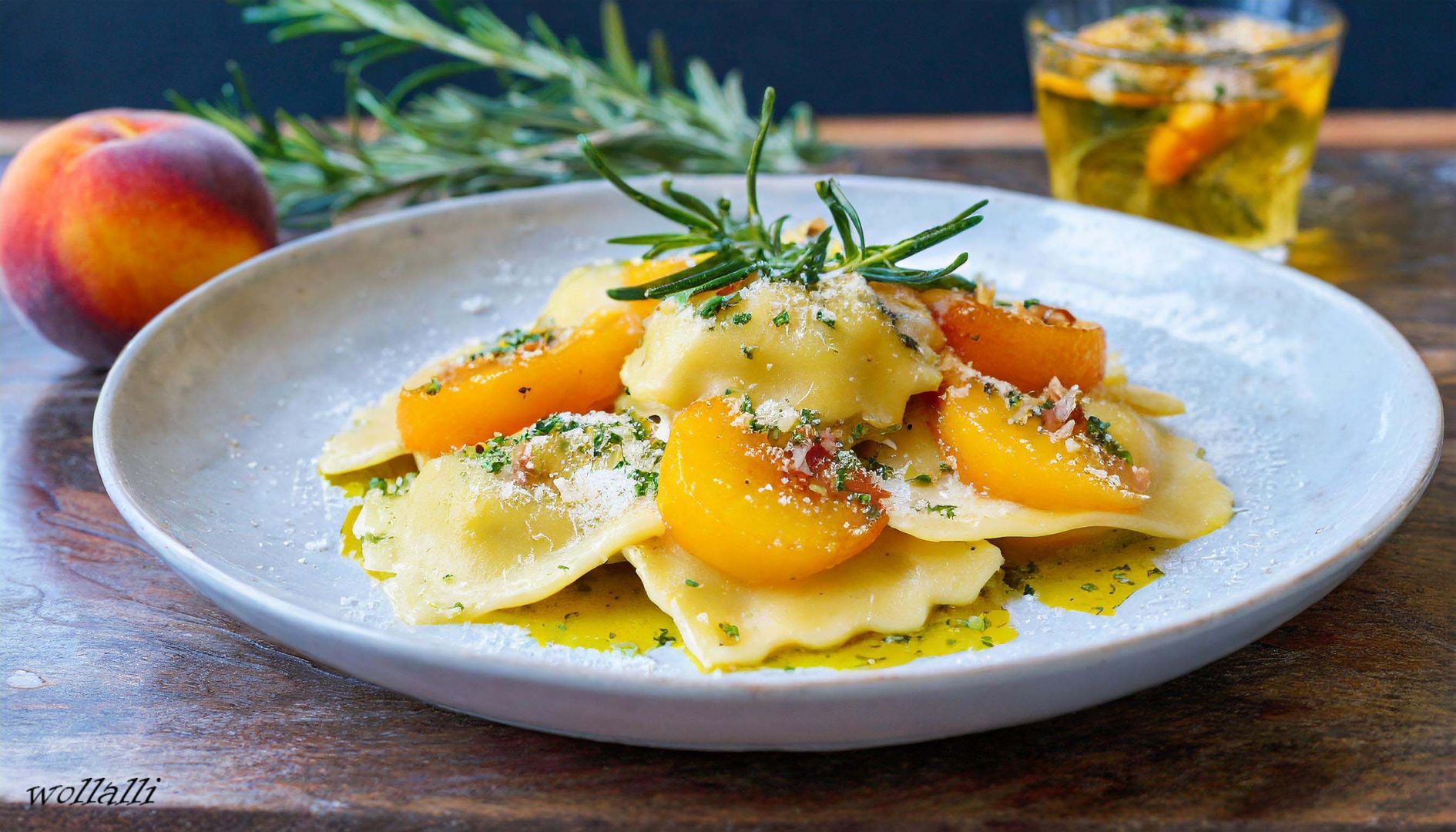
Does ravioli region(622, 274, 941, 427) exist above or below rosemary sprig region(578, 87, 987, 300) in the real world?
below

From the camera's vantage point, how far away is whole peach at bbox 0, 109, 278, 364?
343 cm

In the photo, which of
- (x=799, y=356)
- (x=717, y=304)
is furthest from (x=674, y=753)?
(x=717, y=304)

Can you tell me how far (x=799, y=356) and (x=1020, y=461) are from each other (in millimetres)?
498

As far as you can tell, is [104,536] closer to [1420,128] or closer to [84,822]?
[84,822]

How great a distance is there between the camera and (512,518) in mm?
2416

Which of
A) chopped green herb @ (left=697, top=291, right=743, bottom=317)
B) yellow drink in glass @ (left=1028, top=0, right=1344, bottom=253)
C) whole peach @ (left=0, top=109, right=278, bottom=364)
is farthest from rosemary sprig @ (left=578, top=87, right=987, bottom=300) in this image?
yellow drink in glass @ (left=1028, top=0, right=1344, bottom=253)

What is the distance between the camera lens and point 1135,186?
4.20m

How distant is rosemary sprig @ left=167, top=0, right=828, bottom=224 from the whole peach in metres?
0.67

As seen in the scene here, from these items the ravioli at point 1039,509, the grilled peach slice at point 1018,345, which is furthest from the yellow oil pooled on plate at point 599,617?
the grilled peach slice at point 1018,345

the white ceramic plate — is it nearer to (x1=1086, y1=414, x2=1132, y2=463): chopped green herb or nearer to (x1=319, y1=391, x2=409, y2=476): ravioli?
(x1=319, y1=391, x2=409, y2=476): ravioli

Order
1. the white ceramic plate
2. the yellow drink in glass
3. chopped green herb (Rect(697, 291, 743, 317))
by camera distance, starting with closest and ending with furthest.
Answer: the white ceramic plate → chopped green herb (Rect(697, 291, 743, 317)) → the yellow drink in glass

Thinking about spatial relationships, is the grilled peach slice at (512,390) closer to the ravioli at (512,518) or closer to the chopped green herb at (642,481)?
the ravioli at (512,518)

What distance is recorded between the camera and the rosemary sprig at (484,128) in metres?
4.43

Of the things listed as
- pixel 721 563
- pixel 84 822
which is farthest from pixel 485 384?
pixel 84 822
